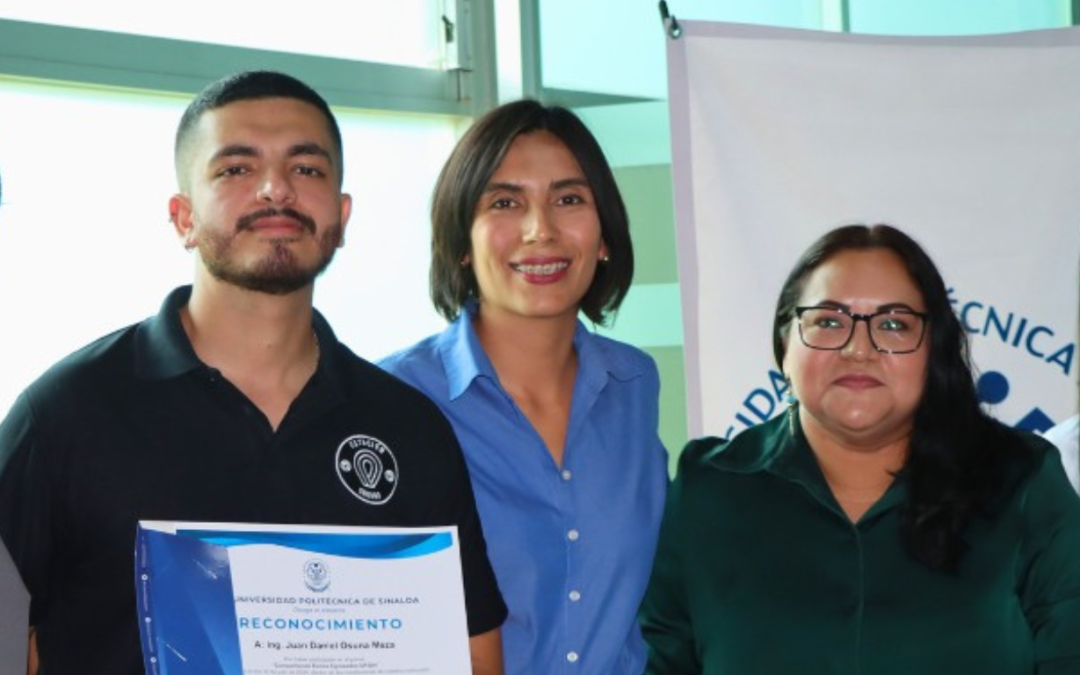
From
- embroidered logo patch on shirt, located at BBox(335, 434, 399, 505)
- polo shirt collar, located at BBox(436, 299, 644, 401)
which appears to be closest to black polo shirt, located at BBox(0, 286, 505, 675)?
embroidered logo patch on shirt, located at BBox(335, 434, 399, 505)

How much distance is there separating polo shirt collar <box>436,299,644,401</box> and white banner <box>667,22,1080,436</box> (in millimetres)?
819

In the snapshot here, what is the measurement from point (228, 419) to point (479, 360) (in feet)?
2.20

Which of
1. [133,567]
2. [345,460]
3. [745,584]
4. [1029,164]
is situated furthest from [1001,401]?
[133,567]

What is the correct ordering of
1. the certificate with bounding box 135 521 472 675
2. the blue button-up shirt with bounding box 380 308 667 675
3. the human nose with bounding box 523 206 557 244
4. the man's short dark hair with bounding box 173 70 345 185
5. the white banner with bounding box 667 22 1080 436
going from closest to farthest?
the certificate with bounding box 135 521 472 675 → the man's short dark hair with bounding box 173 70 345 185 → the blue button-up shirt with bounding box 380 308 667 675 → the human nose with bounding box 523 206 557 244 → the white banner with bounding box 667 22 1080 436

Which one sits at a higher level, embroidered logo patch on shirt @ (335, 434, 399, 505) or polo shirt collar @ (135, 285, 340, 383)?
polo shirt collar @ (135, 285, 340, 383)

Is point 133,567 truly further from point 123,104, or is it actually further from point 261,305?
point 123,104

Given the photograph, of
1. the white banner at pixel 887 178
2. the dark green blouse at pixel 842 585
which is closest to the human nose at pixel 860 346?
the dark green blouse at pixel 842 585

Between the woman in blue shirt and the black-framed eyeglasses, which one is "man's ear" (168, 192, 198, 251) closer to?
Answer: the woman in blue shirt

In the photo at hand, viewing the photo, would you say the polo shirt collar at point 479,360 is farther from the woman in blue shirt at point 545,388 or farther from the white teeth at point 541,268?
the white teeth at point 541,268

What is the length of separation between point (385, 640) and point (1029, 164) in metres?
2.45

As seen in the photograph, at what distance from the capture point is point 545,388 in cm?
307

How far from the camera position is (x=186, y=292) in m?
2.60

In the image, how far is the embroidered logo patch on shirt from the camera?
8.01 feet

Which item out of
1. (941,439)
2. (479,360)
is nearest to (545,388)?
(479,360)
